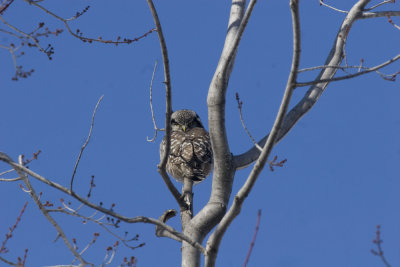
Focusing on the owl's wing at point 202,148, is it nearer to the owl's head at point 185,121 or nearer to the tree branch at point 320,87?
the owl's head at point 185,121

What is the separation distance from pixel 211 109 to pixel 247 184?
1645 mm

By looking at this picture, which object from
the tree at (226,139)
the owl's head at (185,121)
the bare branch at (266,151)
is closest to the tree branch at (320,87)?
the tree at (226,139)

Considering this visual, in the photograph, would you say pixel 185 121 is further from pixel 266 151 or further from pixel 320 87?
pixel 266 151

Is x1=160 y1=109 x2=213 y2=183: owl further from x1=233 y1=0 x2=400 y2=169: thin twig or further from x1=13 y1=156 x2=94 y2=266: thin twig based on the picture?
x1=13 y1=156 x2=94 y2=266: thin twig

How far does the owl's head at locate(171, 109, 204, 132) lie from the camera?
27.9 ft

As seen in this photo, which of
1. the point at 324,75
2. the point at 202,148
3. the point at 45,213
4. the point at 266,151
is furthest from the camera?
the point at 202,148

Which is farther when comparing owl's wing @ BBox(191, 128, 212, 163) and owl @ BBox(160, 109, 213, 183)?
owl's wing @ BBox(191, 128, 212, 163)

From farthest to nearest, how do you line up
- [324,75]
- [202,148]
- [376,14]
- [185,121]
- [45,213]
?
[185,121] → [202,148] → [376,14] → [324,75] → [45,213]

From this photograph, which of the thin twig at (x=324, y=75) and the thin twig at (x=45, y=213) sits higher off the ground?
the thin twig at (x=324, y=75)

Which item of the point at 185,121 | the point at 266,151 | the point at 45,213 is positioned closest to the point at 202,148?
the point at 185,121

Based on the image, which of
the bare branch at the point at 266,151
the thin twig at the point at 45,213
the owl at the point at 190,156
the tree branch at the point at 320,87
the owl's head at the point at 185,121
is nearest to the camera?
the bare branch at the point at 266,151

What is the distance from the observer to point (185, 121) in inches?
335

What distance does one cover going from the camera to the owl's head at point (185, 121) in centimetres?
851

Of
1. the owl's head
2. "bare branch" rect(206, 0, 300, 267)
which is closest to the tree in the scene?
"bare branch" rect(206, 0, 300, 267)
